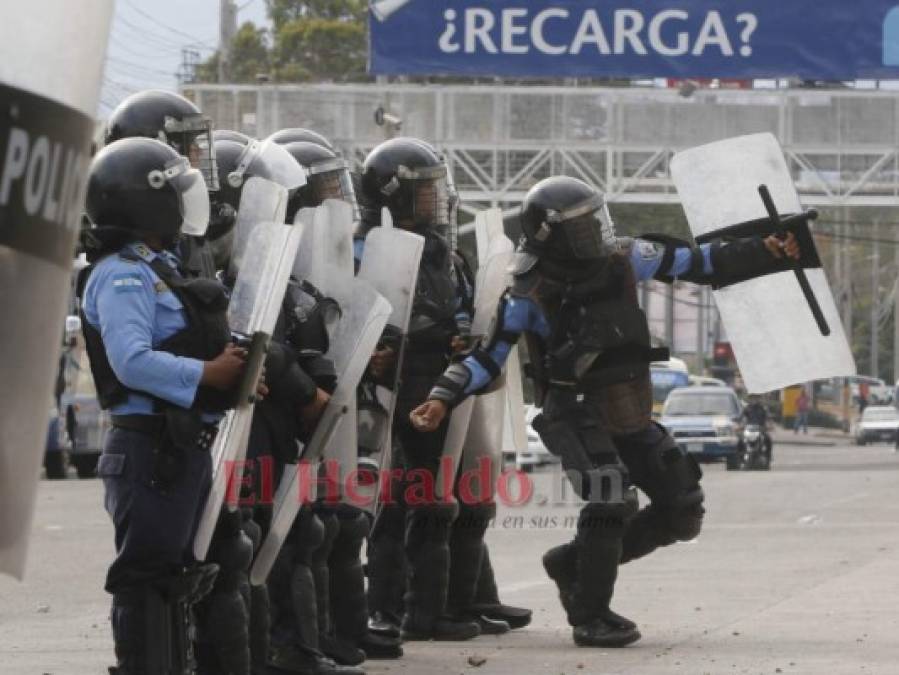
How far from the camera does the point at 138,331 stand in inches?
209

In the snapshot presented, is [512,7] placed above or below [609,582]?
above

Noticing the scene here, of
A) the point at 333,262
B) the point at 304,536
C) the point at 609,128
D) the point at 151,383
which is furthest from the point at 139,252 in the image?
the point at 609,128

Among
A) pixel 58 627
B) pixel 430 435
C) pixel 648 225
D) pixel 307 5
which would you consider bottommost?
pixel 58 627

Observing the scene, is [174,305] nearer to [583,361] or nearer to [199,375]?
[199,375]

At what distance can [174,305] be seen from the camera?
17.9 ft

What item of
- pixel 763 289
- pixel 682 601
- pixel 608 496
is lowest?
pixel 682 601

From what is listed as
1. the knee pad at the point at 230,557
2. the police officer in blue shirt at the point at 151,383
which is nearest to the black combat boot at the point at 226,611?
the knee pad at the point at 230,557

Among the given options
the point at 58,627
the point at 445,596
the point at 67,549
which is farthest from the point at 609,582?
the point at 67,549

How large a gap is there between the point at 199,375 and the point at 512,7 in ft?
60.6

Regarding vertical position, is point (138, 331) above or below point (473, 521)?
above

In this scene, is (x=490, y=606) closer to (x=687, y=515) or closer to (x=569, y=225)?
(x=687, y=515)

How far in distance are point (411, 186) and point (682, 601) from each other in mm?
2797

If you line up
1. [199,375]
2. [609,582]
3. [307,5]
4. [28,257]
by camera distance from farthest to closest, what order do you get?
1. [307,5]
2. [609,582]
3. [199,375]
4. [28,257]

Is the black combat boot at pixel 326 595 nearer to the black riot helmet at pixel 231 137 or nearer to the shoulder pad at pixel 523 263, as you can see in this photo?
A: the black riot helmet at pixel 231 137
